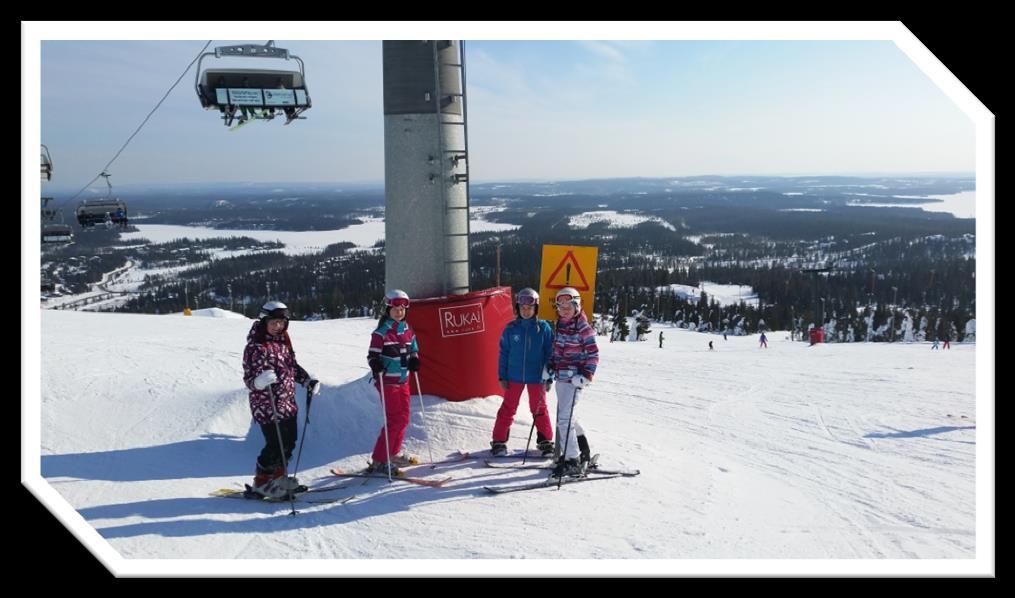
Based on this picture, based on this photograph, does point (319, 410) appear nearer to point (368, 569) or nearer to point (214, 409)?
point (214, 409)

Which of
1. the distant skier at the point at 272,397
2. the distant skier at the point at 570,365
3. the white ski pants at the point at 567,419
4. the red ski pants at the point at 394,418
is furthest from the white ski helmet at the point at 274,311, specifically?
the white ski pants at the point at 567,419

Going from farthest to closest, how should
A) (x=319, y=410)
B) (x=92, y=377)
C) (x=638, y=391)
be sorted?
1. (x=638, y=391)
2. (x=92, y=377)
3. (x=319, y=410)

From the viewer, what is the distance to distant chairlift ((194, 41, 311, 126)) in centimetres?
896

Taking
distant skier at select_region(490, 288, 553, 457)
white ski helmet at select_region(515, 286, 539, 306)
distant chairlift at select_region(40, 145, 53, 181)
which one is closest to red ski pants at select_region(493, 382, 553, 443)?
distant skier at select_region(490, 288, 553, 457)

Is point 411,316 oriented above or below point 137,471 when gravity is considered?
above

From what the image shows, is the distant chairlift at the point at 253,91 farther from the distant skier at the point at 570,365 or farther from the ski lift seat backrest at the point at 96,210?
the ski lift seat backrest at the point at 96,210

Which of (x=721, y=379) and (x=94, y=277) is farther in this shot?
(x=94, y=277)

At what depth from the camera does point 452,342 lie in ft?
25.1

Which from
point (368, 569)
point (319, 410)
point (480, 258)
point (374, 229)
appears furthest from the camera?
point (374, 229)

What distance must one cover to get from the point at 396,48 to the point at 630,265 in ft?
526

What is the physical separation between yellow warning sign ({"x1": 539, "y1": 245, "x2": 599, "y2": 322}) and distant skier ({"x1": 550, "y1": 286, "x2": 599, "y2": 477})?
0.90 meters

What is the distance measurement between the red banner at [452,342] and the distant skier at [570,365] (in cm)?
148

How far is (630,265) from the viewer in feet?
542

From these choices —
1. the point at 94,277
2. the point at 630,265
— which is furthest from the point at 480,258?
the point at 94,277
